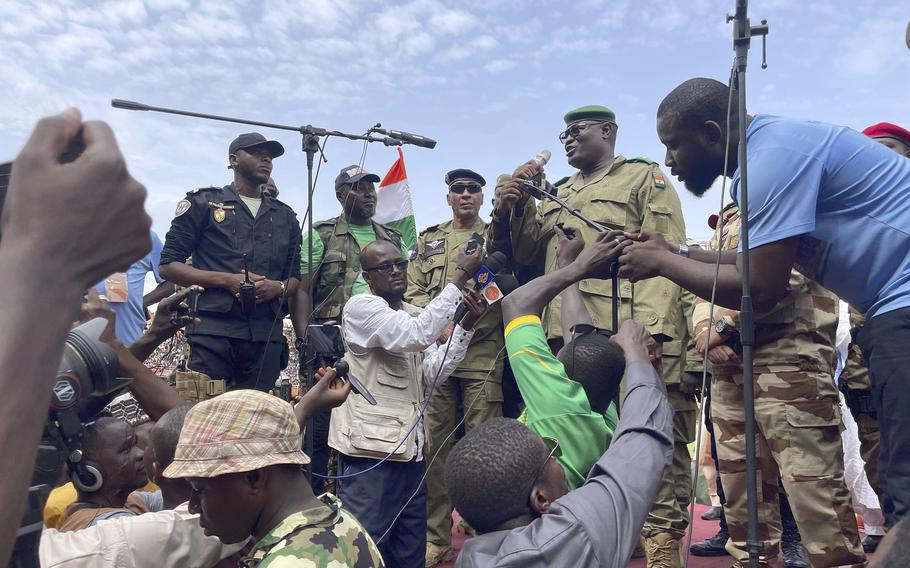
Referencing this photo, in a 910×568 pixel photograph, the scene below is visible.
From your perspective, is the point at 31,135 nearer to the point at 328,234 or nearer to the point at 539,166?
the point at 539,166

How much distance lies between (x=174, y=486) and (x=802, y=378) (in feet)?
8.60

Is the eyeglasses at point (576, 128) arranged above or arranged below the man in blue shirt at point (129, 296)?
above

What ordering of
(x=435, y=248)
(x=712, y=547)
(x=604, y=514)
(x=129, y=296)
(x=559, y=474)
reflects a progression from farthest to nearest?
(x=435, y=248), (x=129, y=296), (x=712, y=547), (x=559, y=474), (x=604, y=514)

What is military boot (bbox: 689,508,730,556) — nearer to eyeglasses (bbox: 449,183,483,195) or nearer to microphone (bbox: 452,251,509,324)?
microphone (bbox: 452,251,509,324)

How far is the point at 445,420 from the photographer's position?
5.07 metres

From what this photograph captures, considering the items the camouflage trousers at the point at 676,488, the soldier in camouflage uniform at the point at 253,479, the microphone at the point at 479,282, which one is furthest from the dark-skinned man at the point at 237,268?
the soldier in camouflage uniform at the point at 253,479

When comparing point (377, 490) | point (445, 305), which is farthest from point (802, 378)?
point (377, 490)

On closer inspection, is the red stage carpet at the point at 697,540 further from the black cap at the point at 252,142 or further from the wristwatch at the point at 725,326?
the black cap at the point at 252,142

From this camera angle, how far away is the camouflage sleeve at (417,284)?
5.71 meters

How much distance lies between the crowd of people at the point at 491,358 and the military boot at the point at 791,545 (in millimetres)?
19

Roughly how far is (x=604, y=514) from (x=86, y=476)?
6.20 ft

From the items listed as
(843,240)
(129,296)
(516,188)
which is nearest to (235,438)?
(843,240)

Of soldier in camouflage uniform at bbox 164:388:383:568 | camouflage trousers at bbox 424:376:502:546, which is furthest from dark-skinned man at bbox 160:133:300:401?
soldier in camouflage uniform at bbox 164:388:383:568

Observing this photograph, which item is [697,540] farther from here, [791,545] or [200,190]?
[200,190]
